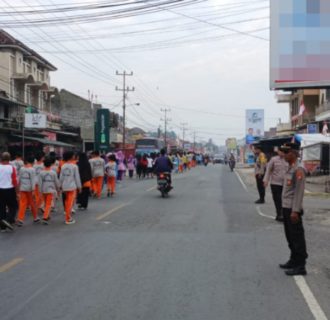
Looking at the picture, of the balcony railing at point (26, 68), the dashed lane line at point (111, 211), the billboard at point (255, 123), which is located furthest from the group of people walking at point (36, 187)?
the billboard at point (255, 123)

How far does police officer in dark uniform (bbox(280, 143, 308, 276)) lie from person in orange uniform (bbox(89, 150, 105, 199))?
38.4 feet

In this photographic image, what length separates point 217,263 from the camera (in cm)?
790

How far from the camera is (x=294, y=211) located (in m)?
7.31

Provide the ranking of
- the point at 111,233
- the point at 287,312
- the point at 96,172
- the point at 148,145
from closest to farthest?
the point at 287,312 < the point at 111,233 < the point at 96,172 < the point at 148,145

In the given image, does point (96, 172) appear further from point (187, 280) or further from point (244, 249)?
point (187, 280)

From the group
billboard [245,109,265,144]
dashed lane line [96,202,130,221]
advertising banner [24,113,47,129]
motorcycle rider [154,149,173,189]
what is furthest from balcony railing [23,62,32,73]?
billboard [245,109,265,144]

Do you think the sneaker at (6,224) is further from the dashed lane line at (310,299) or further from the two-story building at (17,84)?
the two-story building at (17,84)

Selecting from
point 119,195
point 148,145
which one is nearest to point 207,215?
point 119,195

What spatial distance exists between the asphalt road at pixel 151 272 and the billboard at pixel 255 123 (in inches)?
2310

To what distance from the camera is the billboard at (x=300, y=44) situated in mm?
16297

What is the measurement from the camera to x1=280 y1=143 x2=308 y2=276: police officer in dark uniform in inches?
288

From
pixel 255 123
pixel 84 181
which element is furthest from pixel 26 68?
pixel 255 123

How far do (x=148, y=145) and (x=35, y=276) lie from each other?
44.6m

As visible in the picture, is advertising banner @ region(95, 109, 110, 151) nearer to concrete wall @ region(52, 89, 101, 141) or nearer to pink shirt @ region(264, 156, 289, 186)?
pink shirt @ region(264, 156, 289, 186)
